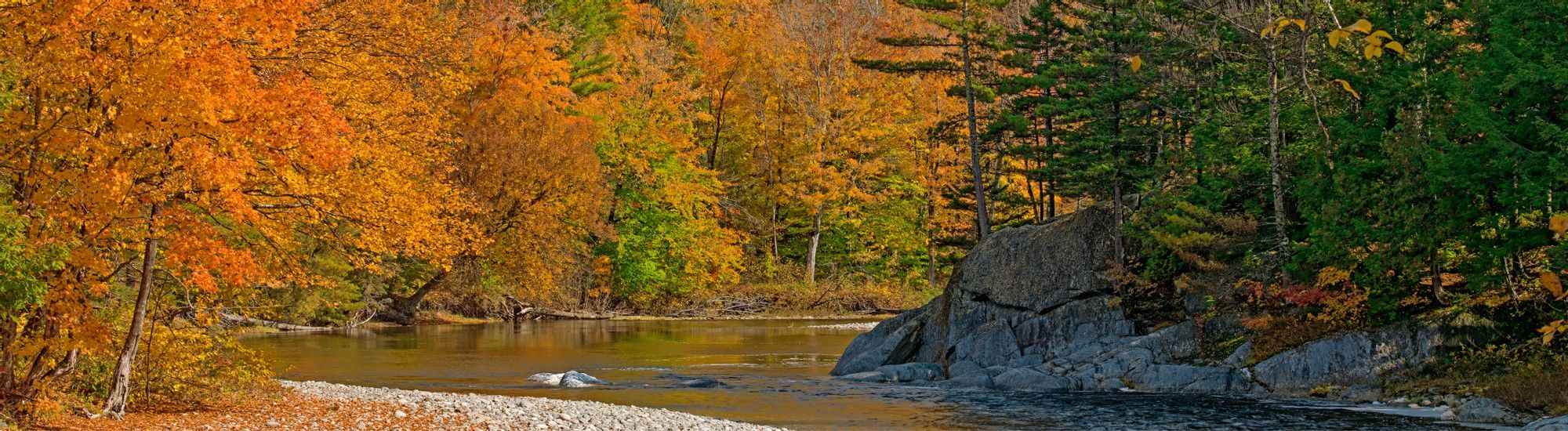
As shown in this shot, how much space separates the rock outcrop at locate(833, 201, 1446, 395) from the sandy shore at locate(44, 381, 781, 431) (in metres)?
9.30

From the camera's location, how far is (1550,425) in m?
16.2

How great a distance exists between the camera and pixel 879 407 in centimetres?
2138

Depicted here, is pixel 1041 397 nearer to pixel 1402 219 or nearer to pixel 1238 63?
pixel 1402 219

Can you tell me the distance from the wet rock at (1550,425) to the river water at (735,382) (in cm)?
118

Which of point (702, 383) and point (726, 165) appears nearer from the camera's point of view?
point (702, 383)

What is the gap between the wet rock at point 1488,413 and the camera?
700 inches

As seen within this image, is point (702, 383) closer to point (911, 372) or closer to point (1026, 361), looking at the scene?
point (911, 372)

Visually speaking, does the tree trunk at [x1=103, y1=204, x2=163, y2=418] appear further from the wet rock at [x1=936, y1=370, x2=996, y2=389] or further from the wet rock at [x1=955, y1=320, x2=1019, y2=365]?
the wet rock at [x1=955, y1=320, x2=1019, y2=365]

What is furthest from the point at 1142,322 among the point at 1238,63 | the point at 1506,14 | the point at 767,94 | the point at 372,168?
the point at 767,94

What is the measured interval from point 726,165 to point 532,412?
41857mm

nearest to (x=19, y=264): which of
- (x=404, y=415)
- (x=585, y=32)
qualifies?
(x=404, y=415)

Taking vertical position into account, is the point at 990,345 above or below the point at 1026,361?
above

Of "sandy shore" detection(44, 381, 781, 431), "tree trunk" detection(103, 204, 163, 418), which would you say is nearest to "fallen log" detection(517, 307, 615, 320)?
"sandy shore" detection(44, 381, 781, 431)

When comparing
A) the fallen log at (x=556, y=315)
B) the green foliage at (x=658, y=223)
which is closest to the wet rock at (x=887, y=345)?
the green foliage at (x=658, y=223)
